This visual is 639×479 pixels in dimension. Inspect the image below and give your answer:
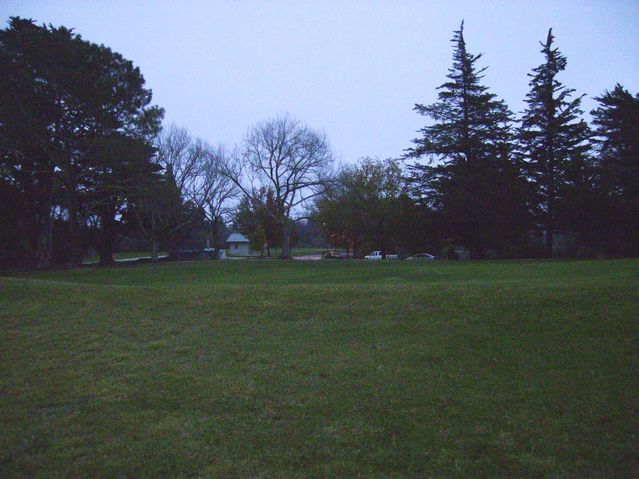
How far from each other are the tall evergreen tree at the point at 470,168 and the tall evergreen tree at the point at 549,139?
1700 mm

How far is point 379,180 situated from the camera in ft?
155

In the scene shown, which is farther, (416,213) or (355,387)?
(416,213)

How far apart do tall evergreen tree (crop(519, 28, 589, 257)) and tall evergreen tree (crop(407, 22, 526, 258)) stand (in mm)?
1700

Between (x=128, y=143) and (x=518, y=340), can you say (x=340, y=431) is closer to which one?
(x=518, y=340)

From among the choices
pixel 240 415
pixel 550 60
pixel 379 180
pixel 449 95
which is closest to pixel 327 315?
pixel 240 415

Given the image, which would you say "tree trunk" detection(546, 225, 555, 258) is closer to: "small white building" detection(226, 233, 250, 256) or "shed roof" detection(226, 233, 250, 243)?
"shed roof" detection(226, 233, 250, 243)

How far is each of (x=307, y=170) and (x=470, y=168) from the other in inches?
517

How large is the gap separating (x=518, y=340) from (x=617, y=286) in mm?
3669

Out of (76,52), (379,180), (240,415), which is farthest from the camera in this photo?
(379,180)

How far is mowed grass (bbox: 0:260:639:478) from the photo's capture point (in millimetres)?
4375

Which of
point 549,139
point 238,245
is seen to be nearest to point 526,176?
point 549,139

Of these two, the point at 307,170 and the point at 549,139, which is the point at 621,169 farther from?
the point at 307,170

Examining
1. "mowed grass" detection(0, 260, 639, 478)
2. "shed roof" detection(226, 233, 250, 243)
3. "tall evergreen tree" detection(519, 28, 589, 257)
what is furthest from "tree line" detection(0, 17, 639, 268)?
"shed roof" detection(226, 233, 250, 243)

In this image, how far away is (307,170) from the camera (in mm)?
40344
